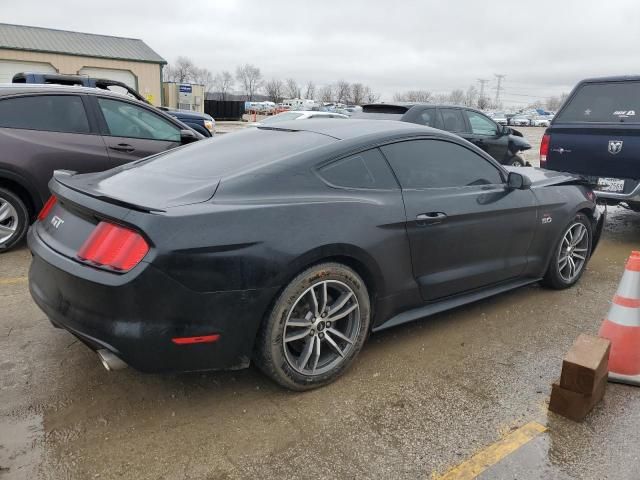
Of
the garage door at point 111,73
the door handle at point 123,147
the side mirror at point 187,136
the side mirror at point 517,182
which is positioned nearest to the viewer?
the side mirror at point 517,182

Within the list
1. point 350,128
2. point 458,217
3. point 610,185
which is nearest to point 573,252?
point 458,217

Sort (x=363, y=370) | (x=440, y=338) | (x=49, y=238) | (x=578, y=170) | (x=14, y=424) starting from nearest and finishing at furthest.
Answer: (x=14, y=424)
(x=49, y=238)
(x=363, y=370)
(x=440, y=338)
(x=578, y=170)

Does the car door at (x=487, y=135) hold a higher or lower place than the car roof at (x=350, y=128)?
lower

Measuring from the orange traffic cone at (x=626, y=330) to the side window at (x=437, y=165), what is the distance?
1153 millimetres

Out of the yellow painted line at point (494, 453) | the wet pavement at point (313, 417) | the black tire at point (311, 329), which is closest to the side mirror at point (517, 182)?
the wet pavement at point (313, 417)

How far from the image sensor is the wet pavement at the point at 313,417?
7.81 feet

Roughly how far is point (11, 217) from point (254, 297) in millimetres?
3735

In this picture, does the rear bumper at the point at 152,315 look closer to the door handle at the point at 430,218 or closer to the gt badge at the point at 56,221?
the gt badge at the point at 56,221

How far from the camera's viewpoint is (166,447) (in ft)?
8.13

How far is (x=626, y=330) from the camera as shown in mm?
3178

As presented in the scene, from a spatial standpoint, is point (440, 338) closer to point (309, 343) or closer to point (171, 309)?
point (309, 343)

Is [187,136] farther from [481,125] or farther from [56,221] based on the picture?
[481,125]

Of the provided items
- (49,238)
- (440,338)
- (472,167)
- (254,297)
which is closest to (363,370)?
(440,338)

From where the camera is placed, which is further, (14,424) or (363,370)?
(363,370)
